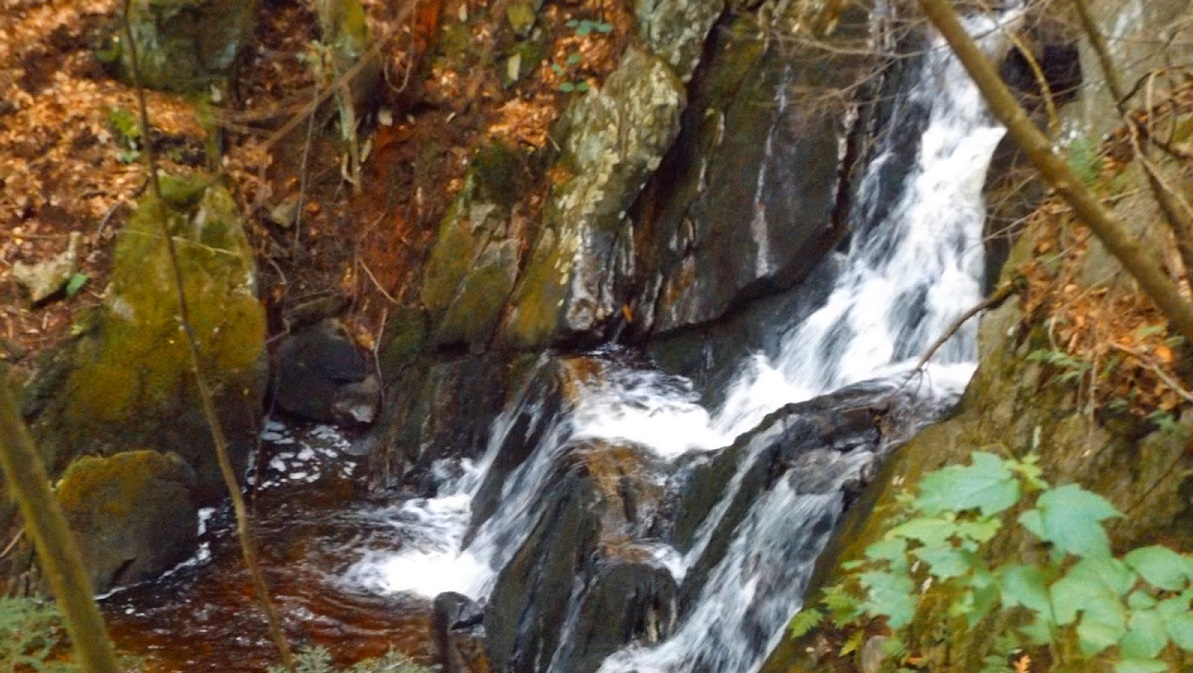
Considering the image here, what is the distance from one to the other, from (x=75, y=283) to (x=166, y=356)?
83 cm

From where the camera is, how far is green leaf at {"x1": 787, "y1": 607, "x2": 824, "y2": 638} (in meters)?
4.13

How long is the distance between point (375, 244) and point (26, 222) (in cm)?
301

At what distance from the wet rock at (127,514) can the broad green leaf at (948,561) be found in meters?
6.10

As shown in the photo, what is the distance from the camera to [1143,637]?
69.1 inches

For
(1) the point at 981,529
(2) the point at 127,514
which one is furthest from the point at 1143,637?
(2) the point at 127,514

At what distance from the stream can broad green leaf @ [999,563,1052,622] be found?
3217 mm

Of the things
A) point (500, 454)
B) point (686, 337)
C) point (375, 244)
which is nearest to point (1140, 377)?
point (686, 337)

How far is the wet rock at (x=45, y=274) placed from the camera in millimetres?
7250

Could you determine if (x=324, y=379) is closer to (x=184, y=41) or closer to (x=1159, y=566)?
(x=184, y=41)

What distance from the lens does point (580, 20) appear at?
364 inches

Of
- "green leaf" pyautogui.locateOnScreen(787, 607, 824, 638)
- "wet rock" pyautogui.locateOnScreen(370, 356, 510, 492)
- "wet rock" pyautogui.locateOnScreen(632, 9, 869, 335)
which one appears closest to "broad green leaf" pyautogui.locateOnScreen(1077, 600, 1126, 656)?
"green leaf" pyautogui.locateOnScreen(787, 607, 824, 638)

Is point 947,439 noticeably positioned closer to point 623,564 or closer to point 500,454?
point 623,564

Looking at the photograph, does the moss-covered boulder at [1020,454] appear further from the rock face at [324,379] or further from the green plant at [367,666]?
the rock face at [324,379]

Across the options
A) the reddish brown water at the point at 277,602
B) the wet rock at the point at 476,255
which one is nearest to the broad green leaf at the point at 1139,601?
the reddish brown water at the point at 277,602
